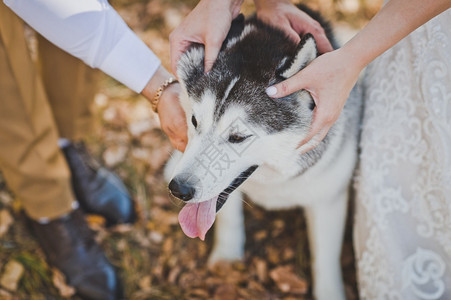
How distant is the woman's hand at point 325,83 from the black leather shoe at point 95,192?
144 centimetres

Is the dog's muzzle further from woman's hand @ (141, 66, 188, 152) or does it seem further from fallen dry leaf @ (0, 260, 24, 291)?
fallen dry leaf @ (0, 260, 24, 291)

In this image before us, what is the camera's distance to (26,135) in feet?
6.40

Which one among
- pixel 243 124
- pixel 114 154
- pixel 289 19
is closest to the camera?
pixel 243 124

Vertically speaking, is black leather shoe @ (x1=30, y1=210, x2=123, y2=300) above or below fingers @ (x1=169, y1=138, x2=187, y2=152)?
below

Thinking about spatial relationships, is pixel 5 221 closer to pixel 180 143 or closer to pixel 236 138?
pixel 180 143

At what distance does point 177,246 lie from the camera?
2539 mm

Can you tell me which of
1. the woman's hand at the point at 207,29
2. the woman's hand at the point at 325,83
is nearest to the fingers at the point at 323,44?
the woman's hand at the point at 325,83

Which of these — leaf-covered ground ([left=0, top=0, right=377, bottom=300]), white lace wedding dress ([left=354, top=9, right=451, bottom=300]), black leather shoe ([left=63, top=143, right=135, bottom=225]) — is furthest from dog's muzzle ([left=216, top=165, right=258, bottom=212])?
black leather shoe ([left=63, top=143, right=135, bottom=225])

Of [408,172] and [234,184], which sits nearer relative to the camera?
[234,184]

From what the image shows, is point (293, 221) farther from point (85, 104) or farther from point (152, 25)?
point (152, 25)

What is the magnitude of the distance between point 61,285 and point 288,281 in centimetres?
124

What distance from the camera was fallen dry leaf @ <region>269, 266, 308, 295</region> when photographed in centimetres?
235

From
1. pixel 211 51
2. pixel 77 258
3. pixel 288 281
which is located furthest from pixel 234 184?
pixel 77 258

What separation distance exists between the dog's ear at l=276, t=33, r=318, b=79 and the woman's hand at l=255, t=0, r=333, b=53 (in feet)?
0.81
